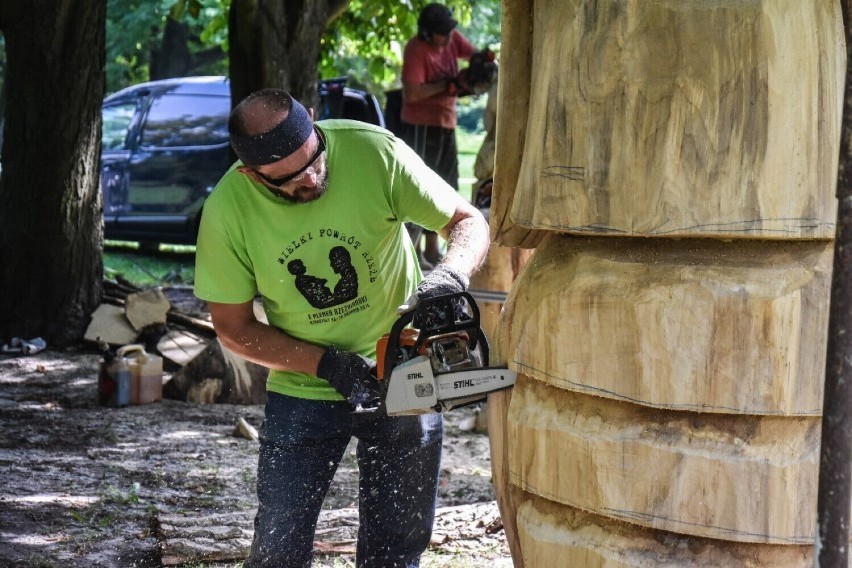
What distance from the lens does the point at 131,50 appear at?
61.9 feet

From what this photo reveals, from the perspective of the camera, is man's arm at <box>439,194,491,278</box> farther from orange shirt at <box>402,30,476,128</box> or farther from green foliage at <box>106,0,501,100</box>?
orange shirt at <box>402,30,476,128</box>

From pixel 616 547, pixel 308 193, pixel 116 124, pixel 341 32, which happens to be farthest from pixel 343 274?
pixel 116 124

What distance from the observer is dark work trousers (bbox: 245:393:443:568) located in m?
2.95

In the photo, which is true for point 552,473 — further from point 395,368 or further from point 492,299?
point 492,299

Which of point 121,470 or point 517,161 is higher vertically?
point 517,161

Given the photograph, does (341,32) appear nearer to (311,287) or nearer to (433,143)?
(433,143)

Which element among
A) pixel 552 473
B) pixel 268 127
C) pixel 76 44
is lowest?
pixel 552 473

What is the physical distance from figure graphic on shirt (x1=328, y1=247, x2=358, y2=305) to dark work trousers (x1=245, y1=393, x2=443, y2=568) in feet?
0.98

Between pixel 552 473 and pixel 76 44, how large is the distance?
19.2ft

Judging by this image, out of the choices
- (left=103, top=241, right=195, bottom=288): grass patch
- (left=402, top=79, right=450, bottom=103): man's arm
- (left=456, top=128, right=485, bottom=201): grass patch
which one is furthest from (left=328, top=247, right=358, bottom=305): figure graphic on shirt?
(left=456, top=128, right=485, bottom=201): grass patch

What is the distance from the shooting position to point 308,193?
2.87m

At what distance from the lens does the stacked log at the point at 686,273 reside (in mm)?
1914

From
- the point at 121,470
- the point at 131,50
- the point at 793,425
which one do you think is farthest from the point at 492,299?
the point at 131,50

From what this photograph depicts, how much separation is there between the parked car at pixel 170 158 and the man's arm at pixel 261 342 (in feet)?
25.7
